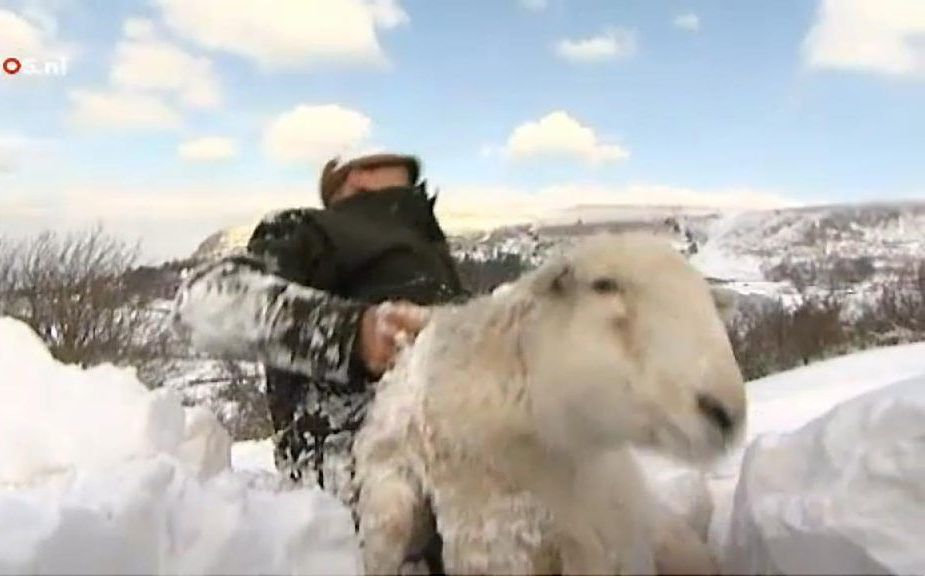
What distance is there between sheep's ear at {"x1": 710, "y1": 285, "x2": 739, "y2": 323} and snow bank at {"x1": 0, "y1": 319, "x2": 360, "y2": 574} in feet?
1.77

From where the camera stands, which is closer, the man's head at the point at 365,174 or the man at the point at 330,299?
the man at the point at 330,299

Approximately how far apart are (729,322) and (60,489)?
845 millimetres

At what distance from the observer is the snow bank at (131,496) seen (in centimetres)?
118

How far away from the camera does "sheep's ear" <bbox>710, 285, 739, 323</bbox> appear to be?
130 centimetres

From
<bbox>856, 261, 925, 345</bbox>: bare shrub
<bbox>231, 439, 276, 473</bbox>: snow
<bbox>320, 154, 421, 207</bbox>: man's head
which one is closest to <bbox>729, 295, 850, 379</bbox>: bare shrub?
<bbox>856, 261, 925, 345</bbox>: bare shrub

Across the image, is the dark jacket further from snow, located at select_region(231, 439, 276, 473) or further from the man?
snow, located at select_region(231, 439, 276, 473)

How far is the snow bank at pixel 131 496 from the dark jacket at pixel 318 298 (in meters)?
0.12

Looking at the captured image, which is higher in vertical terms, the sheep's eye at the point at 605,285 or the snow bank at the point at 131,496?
the sheep's eye at the point at 605,285

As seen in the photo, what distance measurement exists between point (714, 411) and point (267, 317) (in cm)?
67

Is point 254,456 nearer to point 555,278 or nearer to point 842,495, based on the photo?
point 555,278

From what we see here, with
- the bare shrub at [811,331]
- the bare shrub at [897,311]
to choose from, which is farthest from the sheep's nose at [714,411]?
the bare shrub at [897,311]

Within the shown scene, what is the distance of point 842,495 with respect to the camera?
1254 mm

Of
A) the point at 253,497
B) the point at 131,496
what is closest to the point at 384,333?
the point at 253,497

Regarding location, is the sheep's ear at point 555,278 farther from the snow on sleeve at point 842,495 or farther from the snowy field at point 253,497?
the snow on sleeve at point 842,495
